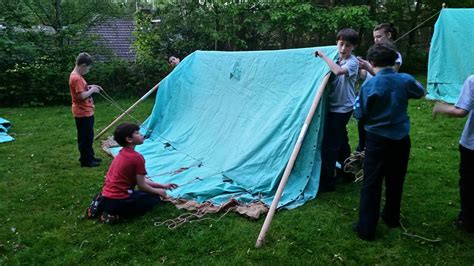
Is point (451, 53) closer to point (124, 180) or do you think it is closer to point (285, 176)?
point (285, 176)

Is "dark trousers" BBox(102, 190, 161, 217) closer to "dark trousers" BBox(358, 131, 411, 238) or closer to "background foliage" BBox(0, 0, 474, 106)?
"dark trousers" BBox(358, 131, 411, 238)

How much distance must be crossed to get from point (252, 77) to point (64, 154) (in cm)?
318

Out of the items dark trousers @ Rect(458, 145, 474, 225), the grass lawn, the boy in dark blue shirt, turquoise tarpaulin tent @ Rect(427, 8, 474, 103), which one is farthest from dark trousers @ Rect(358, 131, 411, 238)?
turquoise tarpaulin tent @ Rect(427, 8, 474, 103)

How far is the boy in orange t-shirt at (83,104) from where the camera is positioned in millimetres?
5379

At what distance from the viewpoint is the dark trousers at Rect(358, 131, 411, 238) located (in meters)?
3.37

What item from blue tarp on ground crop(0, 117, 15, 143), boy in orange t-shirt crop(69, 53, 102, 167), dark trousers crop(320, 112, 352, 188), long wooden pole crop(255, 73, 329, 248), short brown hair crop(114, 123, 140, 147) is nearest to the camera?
long wooden pole crop(255, 73, 329, 248)

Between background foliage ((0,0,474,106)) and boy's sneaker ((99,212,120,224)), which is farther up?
background foliage ((0,0,474,106))

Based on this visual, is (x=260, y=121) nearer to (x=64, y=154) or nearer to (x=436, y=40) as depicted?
(x=64, y=154)

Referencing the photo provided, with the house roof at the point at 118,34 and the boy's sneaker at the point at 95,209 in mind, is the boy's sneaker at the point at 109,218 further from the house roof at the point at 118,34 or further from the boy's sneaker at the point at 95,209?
the house roof at the point at 118,34

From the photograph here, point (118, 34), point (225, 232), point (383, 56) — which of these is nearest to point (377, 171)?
point (383, 56)

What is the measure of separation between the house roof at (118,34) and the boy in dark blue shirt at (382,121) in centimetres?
1023

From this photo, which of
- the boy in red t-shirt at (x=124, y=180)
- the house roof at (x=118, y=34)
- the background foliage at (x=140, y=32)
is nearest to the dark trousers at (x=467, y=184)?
the boy in red t-shirt at (x=124, y=180)

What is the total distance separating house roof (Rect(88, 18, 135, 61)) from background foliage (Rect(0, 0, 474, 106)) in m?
0.53

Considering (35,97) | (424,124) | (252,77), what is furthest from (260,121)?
(35,97)
